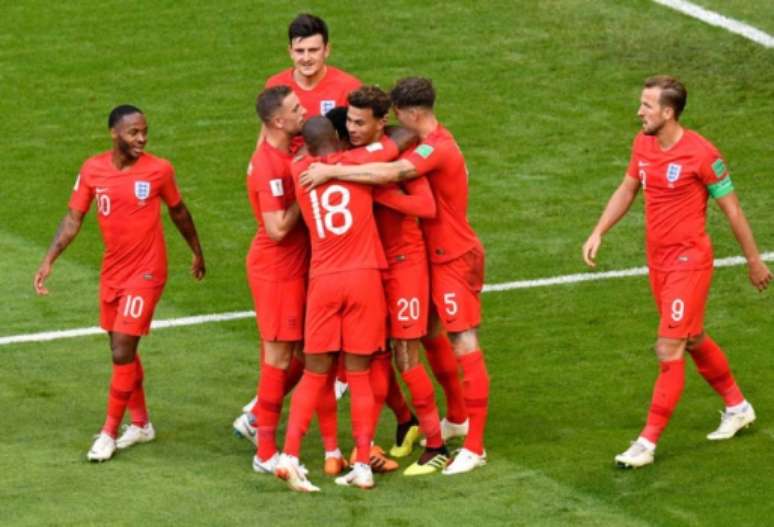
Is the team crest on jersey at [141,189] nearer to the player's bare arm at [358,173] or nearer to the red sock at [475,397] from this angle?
the player's bare arm at [358,173]

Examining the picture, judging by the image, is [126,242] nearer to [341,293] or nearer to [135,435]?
[135,435]

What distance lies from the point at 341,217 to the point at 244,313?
4410mm

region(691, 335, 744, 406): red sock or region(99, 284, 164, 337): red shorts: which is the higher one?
region(99, 284, 164, 337): red shorts

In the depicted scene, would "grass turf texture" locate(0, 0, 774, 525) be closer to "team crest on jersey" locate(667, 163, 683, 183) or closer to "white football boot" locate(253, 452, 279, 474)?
"white football boot" locate(253, 452, 279, 474)

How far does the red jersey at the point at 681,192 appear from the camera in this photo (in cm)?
1313

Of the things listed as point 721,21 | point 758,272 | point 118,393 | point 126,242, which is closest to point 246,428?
point 118,393

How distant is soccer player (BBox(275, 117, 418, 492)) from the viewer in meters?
12.8

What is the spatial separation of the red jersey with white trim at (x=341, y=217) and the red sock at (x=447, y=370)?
1.07m

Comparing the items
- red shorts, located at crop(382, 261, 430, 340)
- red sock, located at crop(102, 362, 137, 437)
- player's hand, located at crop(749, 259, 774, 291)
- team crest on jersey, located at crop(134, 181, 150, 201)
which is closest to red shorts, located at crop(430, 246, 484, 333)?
red shorts, located at crop(382, 261, 430, 340)

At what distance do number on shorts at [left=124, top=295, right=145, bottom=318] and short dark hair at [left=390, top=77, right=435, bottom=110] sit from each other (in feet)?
7.03

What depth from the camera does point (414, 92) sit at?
42.9 feet

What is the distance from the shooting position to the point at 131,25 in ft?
78.6

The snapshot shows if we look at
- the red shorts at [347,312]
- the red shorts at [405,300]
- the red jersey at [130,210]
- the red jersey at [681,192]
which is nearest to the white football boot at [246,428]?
the red jersey at [130,210]

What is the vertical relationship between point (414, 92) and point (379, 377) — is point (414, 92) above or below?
above
